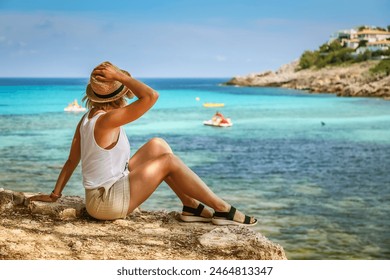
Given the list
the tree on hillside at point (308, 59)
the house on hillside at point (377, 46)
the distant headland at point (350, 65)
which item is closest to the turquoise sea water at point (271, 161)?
the distant headland at point (350, 65)

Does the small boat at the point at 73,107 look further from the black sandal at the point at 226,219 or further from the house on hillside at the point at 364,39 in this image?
the black sandal at the point at 226,219

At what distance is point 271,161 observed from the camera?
8.28 metres

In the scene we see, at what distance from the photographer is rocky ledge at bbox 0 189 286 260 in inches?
73.7

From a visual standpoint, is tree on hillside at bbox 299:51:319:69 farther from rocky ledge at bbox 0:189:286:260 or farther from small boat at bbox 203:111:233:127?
rocky ledge at bbox 0:189:286:260

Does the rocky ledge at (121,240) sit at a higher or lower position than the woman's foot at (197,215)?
lower

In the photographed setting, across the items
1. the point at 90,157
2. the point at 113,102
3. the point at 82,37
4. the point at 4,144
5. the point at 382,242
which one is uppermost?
the point at 82,37

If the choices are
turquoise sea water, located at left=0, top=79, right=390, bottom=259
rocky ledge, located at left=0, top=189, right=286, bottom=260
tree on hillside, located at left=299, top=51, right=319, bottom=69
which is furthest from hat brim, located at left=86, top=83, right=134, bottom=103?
tree on hillside, located at left=299, top=51, right=319, bottom=69

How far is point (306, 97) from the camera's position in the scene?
1698 cm

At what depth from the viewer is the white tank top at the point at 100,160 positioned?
1.95m

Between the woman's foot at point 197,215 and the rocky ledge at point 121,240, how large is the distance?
0.06 feet

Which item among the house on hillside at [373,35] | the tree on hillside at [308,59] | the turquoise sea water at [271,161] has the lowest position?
the turquoise sea water at [271,161]

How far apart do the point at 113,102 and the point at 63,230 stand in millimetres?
437
